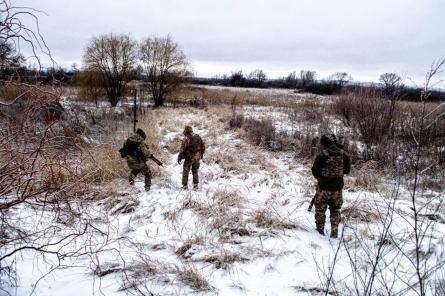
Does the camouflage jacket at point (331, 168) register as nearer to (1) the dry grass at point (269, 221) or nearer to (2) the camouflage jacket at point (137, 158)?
(1) the dry grass at point (269, 221)

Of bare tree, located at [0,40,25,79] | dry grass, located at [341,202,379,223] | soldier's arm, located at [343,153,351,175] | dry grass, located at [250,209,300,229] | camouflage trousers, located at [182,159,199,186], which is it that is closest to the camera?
bare tree, located at [0,40,25,79]

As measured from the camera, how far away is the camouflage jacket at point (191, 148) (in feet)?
Answer: 22.9

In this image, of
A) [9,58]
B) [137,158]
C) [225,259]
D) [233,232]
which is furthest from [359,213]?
[9,58]

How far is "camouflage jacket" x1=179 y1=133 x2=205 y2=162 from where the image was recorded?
698 cm

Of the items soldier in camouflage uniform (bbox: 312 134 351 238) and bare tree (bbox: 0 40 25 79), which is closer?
bare tree (bbox: 0 40 25 79)

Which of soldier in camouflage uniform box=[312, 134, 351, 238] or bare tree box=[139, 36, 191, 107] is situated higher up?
bare tree box=[139, 36, 191, 107]

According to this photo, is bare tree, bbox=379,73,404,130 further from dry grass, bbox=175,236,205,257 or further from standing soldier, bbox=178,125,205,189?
dry grass, bbox=175,236,205,257

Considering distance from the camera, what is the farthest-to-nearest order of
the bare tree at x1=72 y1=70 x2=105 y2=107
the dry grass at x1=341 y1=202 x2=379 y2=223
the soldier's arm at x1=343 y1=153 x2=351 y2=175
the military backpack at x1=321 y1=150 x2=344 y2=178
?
the bare tree at x1=72 y1=70 x2=105 y2=107 → the dry grass at x1=341 y1=202 x2=379 y2=223 → the soldier's arm at x1=343 y1=153 x2=351 y2=175 → the military backpack at x1=321 y1=150 x2=344 y2=178

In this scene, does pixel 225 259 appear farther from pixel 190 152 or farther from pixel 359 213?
pixel 190 152

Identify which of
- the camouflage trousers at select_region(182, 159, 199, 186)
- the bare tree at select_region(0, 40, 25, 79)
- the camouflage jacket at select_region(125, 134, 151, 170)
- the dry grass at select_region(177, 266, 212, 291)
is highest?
the bare tree at select_region(0, 40, 25, 79)

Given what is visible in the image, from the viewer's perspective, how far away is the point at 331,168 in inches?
191

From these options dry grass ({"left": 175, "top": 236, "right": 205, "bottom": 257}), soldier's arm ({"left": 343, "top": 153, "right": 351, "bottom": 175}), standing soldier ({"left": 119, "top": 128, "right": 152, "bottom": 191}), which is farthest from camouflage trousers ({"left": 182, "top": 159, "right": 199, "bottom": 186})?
soldier's arm ({"left": 343, "top": 153, "right": 351, "bottom": 175})

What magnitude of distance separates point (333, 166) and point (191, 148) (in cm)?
308

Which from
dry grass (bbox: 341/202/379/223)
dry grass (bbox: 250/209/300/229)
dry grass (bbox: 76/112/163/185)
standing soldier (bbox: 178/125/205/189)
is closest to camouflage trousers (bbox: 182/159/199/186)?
standing soldier (bbox: 178/125/205/189)
